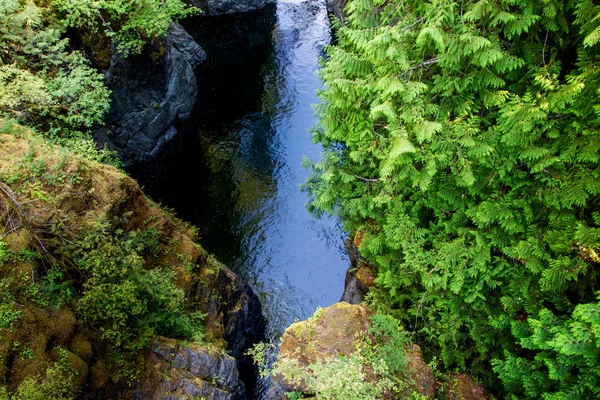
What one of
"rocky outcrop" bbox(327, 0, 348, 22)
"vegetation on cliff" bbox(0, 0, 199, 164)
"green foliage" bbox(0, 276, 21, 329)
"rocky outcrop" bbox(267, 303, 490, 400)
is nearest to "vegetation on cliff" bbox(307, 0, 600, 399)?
"rocky outcrop" bbox(267, 303, 490, 400)

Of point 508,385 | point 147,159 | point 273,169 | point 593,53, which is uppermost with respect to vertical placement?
point 273,169

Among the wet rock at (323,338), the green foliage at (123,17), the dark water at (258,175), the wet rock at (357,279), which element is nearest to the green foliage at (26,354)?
the wet rock at (323,338)

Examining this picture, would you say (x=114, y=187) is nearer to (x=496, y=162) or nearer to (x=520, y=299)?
(x=496, y=162)

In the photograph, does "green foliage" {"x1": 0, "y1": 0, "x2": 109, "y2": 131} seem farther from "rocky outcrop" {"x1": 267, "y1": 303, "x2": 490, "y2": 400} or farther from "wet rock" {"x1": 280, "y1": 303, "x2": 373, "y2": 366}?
"rocky outcrop" {"x1": 267, "y1": 303, "x2": 490, "y2": 400}

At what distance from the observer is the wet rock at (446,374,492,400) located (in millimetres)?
8586

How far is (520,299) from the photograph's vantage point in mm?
7734

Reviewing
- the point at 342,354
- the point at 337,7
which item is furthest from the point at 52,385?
the point at 337,7

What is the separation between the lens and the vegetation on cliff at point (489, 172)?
641 centimetres

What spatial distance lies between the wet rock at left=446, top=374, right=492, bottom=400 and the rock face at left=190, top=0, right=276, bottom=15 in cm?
2888

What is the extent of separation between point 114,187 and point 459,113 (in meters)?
8.37

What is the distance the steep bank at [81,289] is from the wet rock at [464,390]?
550 cm

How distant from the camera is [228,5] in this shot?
28672mm

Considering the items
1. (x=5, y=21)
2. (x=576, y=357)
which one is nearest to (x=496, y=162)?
(x=576, y=357)

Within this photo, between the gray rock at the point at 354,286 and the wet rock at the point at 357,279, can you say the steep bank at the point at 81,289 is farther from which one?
the gray rock at the point at 354,286
